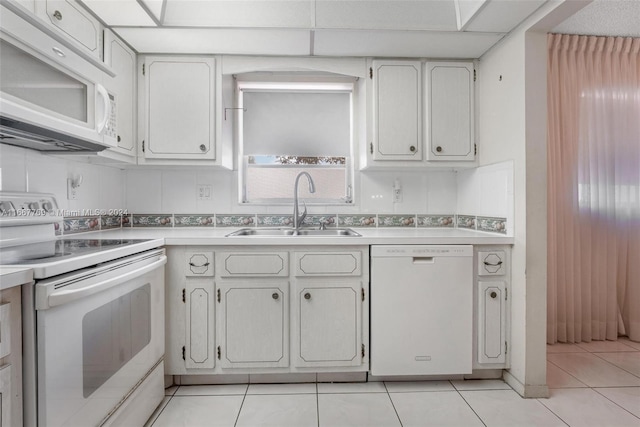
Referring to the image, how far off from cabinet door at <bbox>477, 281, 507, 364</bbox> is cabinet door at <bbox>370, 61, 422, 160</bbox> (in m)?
1.00

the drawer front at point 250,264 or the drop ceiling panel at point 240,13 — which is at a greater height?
the drop ceiling panel at point 240,13

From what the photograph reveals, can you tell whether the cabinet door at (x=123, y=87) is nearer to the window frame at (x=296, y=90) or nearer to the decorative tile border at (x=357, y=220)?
the window frame at (x=296, y=90)

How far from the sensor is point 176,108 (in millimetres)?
2154

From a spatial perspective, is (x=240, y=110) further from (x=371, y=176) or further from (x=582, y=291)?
(x=582, y=291)

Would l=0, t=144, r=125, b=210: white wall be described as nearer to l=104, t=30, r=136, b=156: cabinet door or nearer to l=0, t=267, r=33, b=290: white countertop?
l=104, t=30, r=136, b=156: cabinet door

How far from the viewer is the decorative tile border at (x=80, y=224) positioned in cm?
188

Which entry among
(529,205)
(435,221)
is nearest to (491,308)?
(529,205)

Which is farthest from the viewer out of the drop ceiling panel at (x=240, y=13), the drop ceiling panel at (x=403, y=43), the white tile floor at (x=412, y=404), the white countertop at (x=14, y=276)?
the drop ceiling panel at (x=403, y=43)

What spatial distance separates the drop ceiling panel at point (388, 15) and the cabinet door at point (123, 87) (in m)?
1.19

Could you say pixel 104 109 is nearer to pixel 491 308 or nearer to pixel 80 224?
pixel 80 224

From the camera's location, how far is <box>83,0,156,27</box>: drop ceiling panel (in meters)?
1.69

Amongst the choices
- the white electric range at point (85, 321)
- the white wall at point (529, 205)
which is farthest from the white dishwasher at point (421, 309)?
the white electric range at point (85, 321)

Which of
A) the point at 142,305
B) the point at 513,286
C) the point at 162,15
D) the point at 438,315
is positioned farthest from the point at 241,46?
the point at 513,286

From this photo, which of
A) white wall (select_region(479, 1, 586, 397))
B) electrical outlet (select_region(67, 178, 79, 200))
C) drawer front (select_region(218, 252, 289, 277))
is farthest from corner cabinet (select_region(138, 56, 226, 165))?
white wall (select_region(479, 1, 586, 397))
